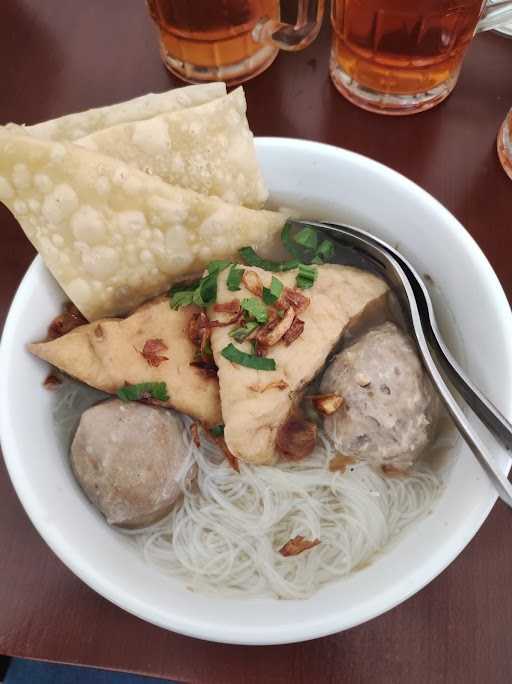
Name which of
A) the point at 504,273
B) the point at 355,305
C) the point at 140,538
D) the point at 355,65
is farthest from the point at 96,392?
the point at 355,65

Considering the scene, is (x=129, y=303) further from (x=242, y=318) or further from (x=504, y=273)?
(x=504, y=273)

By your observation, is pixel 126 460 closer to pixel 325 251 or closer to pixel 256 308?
pixel 256 308

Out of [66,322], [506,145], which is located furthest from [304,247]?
[506,145]

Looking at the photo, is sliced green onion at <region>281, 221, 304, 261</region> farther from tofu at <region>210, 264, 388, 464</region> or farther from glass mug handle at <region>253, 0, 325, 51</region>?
glass mug handle at <region>253, 0, 325, 51</region>

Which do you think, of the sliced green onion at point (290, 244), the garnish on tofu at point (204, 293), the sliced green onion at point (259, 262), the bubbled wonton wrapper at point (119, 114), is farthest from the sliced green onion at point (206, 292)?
the bubbled wonton wrapper at point (119, 114)

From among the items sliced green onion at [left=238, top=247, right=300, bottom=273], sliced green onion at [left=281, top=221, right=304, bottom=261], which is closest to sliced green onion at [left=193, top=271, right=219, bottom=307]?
sliced green onion at [left=238, top=247, right=300, bottom=273]

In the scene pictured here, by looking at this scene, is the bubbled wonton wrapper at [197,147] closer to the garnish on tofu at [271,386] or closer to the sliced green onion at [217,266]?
the sliced green onion at [217,266]
